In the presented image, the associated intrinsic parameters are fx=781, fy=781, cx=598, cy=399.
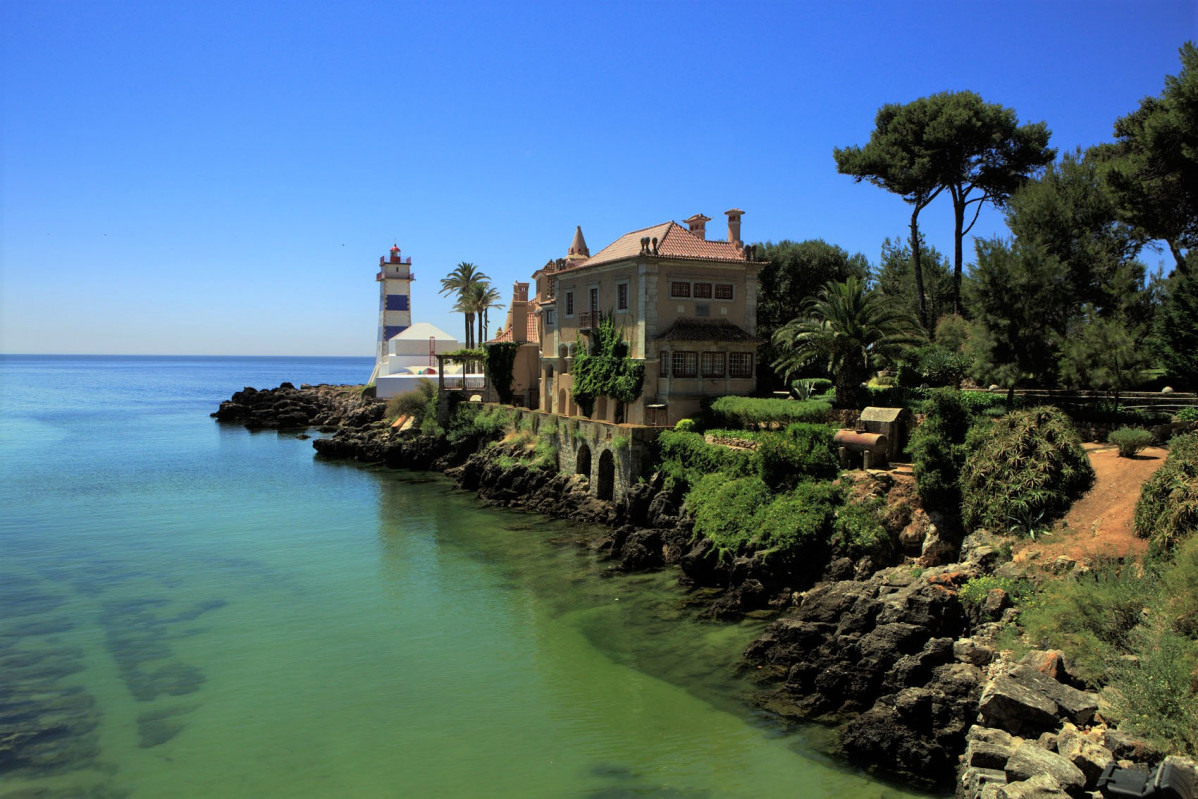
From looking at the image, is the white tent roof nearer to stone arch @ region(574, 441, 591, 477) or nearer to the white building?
the white building

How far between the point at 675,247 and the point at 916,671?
26757 mm

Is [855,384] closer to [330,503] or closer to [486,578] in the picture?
[486,578]

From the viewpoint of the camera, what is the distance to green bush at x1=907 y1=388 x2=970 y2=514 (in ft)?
77.9

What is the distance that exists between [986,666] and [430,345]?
235 feet

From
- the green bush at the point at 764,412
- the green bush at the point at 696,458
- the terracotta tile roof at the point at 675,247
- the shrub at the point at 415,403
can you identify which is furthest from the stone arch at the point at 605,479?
the shrub at the point at 415,403

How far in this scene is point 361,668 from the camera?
21.2m

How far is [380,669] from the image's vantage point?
832 inches

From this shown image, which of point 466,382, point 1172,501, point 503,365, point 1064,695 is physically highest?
point 503,365

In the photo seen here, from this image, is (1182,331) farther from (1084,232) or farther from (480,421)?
(480,421)

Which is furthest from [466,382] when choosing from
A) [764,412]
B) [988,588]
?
[988,588]

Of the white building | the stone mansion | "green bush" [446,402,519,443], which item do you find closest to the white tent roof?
the white building

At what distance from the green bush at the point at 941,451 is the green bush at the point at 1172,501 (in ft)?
17.1

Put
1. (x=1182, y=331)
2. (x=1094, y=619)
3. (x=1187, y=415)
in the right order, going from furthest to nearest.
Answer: (x=1182, y=331) < (x=1187, y=415) < (x=1094, y=619)

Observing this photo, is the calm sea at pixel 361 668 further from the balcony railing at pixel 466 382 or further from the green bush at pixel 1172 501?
the balcony railing at pixel 466 382
